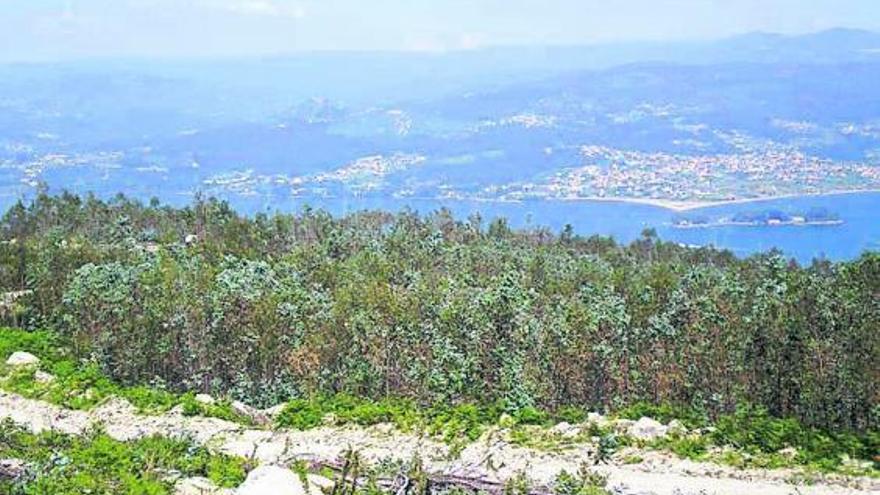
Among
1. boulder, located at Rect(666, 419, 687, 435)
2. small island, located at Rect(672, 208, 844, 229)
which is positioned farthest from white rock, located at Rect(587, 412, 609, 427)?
small island, located at Rect(672, 208, 844, 229)

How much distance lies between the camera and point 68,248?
109ft

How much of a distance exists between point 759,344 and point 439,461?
9885 millimetres

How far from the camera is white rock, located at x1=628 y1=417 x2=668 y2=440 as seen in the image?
14.2 metres

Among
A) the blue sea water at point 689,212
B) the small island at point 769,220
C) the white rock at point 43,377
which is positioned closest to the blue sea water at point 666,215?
the blue sea water at point 689,212

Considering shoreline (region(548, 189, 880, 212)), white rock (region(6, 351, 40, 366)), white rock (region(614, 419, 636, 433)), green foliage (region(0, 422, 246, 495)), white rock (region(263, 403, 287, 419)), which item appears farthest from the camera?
shoreline (region(548, 189, 880, 212))

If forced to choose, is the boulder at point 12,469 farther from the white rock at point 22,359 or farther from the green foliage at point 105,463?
the white rock at point 22,359

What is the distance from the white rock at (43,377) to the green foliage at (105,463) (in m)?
5.19

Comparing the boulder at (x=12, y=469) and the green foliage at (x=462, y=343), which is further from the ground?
the boulder at (x=12, y=469)

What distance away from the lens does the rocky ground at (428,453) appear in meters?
11.9

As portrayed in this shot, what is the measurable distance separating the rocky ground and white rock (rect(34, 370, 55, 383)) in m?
0.87

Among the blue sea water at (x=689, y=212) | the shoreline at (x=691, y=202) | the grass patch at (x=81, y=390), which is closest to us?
the grass patch at (x=81, y=390)

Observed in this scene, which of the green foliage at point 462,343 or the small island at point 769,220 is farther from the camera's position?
the small island at point 769,220

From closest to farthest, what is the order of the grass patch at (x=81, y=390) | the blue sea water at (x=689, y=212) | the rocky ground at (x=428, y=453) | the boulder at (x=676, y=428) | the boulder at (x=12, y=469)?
the boulder at (x=12, y=469) < the rocky ground at (x=428, y=453) < the boulder at (x=676, y=428) < the grass patch at (x=81, y=390) < the blue sea water at (x=689, y=212)

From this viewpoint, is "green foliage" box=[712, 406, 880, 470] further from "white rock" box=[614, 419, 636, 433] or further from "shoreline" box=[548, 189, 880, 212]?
"shoreline" box=[548, 189, 880, 212]
